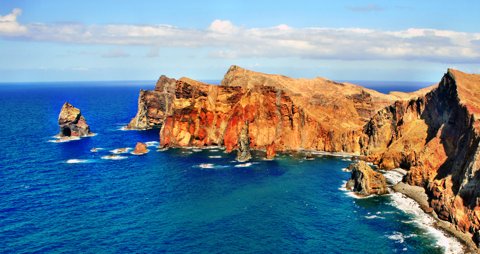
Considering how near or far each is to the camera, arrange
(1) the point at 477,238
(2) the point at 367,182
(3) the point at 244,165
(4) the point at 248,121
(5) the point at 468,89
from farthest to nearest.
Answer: (4) the point at 248,121
(3) the point at 244,165
(5) the point at 468,89
(2) the point at 367,182
(1) the point at 477,238

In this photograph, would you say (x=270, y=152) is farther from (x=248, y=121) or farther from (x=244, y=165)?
(x=248, y=121)

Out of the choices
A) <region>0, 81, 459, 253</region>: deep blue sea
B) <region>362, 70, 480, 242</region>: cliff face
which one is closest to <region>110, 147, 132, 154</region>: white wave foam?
<region>0, 81, 459, 253</region>: deep blue sea

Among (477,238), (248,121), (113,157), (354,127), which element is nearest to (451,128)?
(477,238)

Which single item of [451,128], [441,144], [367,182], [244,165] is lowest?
[244,165]

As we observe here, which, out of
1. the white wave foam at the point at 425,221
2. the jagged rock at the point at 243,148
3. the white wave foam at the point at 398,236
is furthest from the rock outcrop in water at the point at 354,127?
the white wave foam at the point at 398,236

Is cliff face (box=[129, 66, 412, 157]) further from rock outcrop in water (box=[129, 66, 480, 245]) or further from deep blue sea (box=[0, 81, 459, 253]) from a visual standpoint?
deep blue sea (box=[0, 81, 459, 253])

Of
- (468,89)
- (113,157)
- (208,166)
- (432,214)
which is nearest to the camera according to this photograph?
(432,214)

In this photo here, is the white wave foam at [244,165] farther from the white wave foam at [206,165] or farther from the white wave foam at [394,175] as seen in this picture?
the white wave foam at [394,175]
